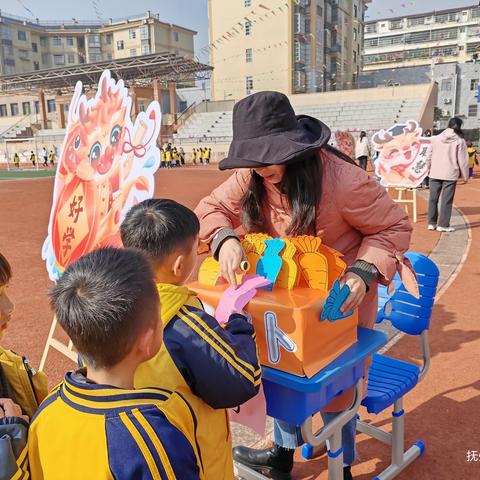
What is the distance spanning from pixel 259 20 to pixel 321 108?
11527 millimetres

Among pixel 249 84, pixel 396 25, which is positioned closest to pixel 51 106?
pixel 249 84

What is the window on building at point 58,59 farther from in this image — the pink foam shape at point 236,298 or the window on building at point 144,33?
the pink foam shape at point 236,298

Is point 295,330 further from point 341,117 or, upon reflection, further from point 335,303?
point 341,117

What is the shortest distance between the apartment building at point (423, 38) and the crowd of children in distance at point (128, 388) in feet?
195

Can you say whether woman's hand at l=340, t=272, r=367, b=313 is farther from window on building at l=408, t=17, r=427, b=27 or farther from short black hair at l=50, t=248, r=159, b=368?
window on building at l=408, t=17, r=427, b=27

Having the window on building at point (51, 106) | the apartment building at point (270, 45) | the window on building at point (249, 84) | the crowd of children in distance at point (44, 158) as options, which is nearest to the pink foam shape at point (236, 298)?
the crowd of children in distance at point (44, 158)

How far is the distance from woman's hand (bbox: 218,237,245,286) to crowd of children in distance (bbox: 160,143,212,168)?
26.0 m

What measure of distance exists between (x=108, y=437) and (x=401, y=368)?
5.36ft

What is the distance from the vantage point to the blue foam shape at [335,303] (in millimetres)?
1391

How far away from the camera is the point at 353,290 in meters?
1.51

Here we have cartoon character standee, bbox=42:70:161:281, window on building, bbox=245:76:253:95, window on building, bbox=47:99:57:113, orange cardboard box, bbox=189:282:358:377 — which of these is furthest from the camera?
window on building, bbox=47:99:57:113

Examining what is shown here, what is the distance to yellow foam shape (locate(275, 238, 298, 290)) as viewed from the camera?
59.2 inches

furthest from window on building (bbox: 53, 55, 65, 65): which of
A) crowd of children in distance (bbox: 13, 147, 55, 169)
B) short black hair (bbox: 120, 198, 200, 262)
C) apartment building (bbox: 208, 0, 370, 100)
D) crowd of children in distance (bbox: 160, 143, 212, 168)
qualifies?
short black hair (bbox: 120, 198, 200, 262)

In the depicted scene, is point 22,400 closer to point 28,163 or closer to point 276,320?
point 276,320
